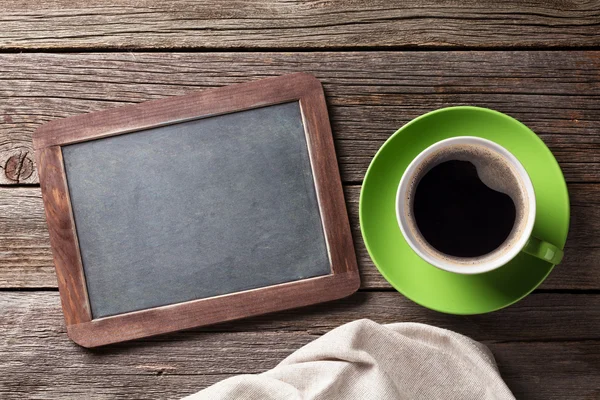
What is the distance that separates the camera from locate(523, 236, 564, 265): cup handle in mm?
748

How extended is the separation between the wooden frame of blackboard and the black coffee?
15cm

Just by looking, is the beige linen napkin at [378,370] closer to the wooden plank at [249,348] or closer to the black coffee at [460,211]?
the wooden plank at [249,348]

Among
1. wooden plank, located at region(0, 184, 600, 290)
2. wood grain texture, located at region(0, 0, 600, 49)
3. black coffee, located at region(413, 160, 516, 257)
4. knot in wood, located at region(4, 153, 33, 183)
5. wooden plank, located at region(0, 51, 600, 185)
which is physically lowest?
wooden plank, located at region(0, 184, 600, 290)

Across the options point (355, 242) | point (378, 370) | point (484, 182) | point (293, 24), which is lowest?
point (378, 370)

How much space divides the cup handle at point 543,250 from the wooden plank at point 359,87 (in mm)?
197

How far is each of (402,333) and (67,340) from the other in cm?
49

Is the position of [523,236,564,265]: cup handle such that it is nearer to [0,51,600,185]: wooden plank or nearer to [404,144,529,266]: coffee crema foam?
[404,144,529,266]: coffee crema foam

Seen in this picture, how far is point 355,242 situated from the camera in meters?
0.91

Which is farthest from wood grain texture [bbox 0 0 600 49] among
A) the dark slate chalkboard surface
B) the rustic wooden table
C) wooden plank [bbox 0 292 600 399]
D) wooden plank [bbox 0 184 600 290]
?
wooden plank [bbox 0 292 600 399]

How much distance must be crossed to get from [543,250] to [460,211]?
0.11 metres

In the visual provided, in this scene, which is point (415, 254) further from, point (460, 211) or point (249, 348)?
point (249, 348)

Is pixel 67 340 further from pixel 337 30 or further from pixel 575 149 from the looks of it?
pixel 575 149

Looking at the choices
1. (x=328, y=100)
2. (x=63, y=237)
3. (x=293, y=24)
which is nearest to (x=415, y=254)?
(x=328, y=100)

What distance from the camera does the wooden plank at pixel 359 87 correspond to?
910mm
